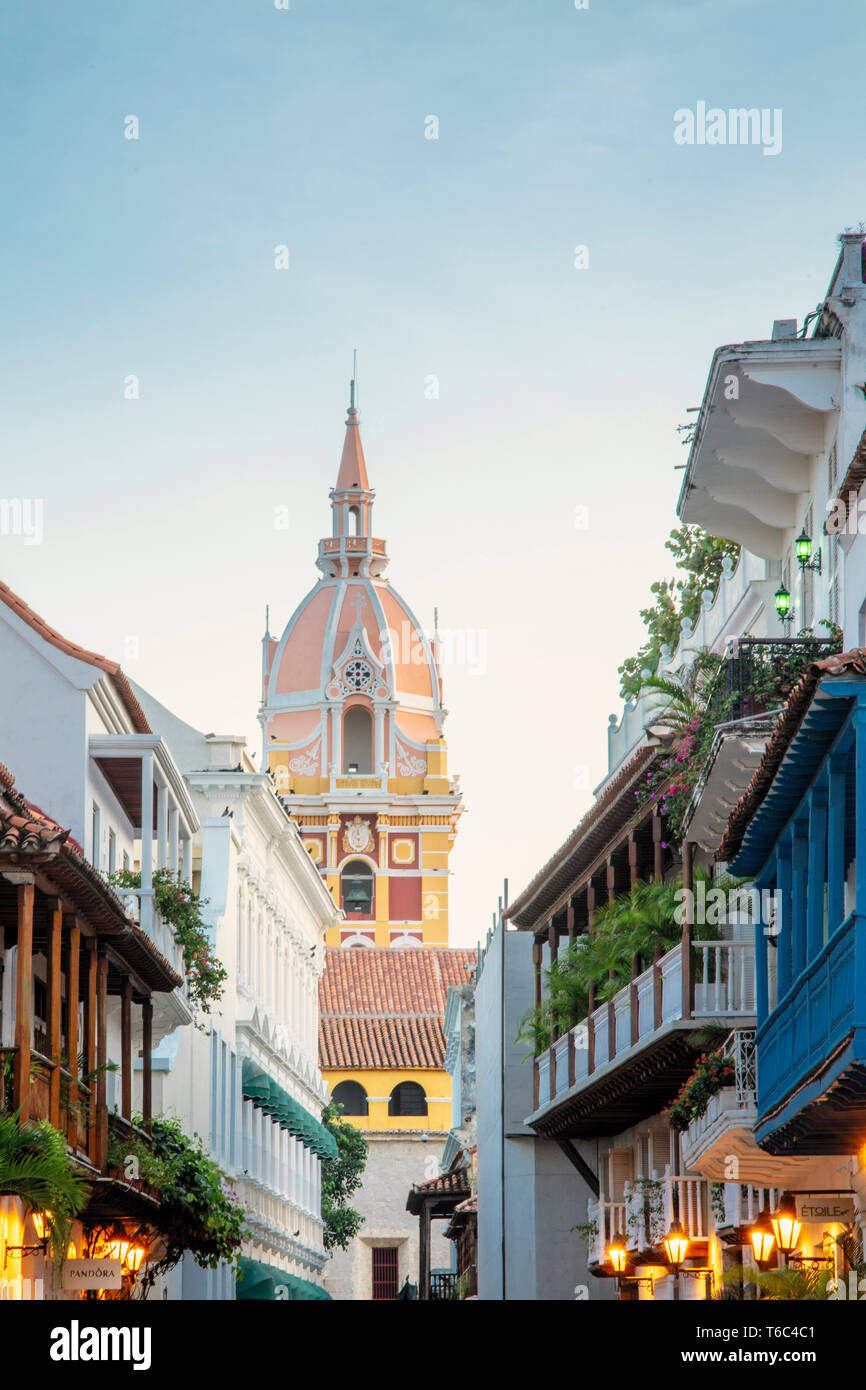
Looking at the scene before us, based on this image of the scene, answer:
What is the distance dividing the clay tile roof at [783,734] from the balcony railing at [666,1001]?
4010 mm

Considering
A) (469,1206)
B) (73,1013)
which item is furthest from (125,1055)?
(469,1206)

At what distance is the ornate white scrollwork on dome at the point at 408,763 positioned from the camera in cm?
10962

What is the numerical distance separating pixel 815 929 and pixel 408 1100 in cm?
6965

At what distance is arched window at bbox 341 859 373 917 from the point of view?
106750 mm

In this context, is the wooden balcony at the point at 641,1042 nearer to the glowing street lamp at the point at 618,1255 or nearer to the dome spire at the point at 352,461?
the glowing street lamp at the point at 618,1255

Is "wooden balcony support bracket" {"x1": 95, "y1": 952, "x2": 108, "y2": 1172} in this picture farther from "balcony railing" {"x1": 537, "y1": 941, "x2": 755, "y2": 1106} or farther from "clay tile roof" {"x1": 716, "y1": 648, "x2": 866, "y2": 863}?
"balcony railing" {"x1": 537, "y1": 941, "x2": 755, "y2": 1106}

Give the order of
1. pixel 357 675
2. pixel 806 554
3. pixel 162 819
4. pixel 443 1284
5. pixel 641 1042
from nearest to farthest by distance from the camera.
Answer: pixel 806 554, pixel 641 1042, pixel 162 819, pixel 443 1284, pixel 357 675

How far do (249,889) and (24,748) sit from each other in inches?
790

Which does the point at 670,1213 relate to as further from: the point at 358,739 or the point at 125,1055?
the point at 358,739

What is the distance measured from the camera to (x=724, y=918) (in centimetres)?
2734

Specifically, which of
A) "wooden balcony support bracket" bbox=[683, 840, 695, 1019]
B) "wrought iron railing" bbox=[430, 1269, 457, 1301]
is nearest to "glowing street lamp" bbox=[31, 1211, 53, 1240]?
"wooden balcony support bracket" bbox=[683, 840, 695, 1019]

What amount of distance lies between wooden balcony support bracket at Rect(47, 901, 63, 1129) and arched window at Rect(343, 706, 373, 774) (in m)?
90.9

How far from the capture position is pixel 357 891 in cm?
10719
